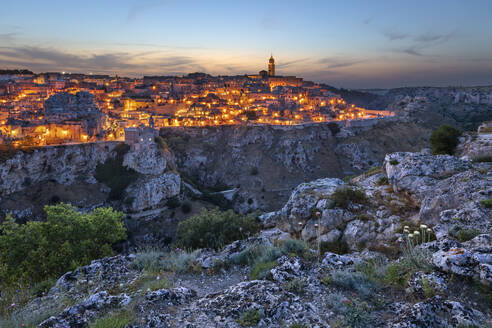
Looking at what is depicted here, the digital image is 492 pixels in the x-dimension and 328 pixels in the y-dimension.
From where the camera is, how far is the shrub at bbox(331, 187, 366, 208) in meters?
13.4

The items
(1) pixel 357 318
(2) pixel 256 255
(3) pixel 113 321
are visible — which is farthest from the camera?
(2) pixel 256 255

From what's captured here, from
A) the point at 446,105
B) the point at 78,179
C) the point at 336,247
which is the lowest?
the point at 78,179

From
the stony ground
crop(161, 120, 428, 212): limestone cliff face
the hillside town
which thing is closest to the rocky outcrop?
the stony ground

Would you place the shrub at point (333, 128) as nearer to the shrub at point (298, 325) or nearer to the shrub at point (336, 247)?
the shrub at point (336, 247)

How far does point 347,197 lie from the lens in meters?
13.6

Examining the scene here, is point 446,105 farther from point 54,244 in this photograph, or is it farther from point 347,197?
point 54,244

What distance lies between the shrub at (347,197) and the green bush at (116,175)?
4596 cm

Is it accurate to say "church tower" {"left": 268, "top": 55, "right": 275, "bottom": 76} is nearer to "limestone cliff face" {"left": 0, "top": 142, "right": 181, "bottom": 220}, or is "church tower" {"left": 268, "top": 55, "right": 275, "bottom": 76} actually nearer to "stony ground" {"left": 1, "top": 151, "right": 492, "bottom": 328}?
"limestone cliff face" {"left": 0, "top": 142, "right": 181, "bottom": 220}

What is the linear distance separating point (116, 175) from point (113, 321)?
5335 cm

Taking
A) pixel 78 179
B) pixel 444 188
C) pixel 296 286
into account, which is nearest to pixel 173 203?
pixel 78 179

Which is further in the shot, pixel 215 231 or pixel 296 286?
pixel 215 231

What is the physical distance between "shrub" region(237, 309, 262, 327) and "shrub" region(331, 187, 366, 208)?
1014cm

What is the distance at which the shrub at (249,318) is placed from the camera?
4.23m

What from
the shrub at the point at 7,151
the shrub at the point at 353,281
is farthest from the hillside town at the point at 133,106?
the shrub at the point at 353,281
